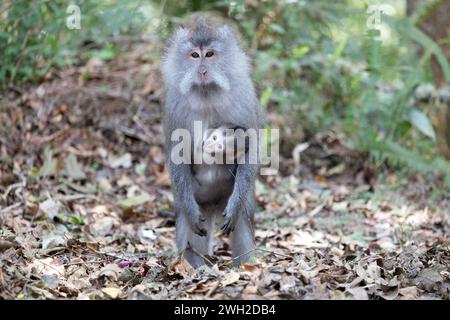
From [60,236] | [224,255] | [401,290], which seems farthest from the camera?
[224,255]

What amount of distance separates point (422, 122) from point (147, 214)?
367 cm

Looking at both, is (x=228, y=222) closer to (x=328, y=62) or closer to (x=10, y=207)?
(x=10, y=207)

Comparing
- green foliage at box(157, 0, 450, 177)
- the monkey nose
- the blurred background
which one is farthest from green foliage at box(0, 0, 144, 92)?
the monkey nose

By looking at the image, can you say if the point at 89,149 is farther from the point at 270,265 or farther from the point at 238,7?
the point at 270,265

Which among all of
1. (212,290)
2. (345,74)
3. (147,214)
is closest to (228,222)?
(212,290)

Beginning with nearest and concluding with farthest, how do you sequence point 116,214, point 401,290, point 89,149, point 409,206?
point 401,290 → point 116,214 → point 409,206 → point 89,149

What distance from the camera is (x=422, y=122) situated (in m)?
8.12

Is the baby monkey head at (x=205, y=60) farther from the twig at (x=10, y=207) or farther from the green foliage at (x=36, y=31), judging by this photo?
the twig at (x=10, y=207)

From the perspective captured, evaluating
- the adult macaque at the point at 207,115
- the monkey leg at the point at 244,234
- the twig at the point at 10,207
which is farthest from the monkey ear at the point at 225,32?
the twig at the point at 10,207

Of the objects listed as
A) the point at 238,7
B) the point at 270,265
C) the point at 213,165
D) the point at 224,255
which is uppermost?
the point at 238,7

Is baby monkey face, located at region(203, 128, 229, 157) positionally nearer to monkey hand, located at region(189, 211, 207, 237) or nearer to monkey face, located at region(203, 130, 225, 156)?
monkey face, located at region(203, 130, 225, 156)

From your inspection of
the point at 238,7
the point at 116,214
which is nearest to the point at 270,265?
the point at 116,214

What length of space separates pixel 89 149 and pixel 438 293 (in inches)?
189

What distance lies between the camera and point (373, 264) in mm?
4516
